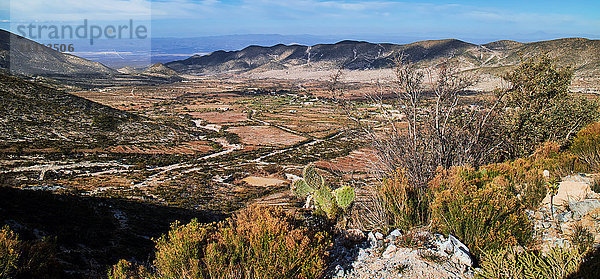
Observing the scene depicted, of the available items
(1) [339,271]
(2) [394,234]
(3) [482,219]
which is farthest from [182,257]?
(3) [482,219]

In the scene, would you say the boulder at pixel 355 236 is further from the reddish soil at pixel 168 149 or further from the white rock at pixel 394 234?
the reddish soil at pixel 168 149

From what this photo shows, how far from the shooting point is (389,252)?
15.2 feet

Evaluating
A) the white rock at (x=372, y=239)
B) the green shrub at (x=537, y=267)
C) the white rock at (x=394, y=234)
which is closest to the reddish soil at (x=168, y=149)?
the white rock at (x=372, y=239)

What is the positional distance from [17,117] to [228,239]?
138ft

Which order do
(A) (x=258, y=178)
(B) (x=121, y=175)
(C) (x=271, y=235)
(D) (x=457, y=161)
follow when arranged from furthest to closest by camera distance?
(A) (x=258, y=178) → (B) (x=121, y=175) → (D) (x=457, y=161) → (C) (x=271, y=235)

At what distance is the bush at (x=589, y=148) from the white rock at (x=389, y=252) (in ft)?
20.9

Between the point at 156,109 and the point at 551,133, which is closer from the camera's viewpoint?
the point at 551,133

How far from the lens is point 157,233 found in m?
11.9

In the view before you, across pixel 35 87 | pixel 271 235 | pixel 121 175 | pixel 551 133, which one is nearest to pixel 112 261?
pixel 271 235

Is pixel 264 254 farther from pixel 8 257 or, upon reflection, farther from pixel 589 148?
pixel 589 148

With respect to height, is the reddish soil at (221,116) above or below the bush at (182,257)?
below

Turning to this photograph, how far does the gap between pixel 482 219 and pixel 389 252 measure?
134 cm

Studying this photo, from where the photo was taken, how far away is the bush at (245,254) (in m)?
3.90

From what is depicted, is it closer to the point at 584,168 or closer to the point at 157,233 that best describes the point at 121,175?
the point at 157,233
